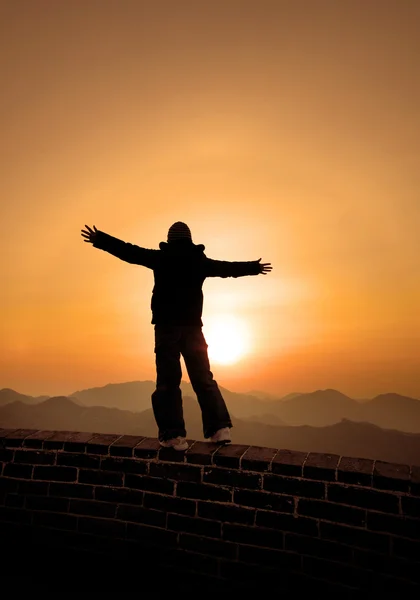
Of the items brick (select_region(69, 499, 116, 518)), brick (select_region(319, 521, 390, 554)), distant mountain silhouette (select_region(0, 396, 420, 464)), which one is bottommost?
distant mountain silhouette (select_region(0, 396, 420, 464))

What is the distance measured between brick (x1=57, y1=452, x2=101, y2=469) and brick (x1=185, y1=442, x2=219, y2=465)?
790 millimetres

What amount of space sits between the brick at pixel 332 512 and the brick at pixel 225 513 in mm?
373

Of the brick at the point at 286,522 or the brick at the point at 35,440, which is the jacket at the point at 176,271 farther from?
the brick at the point at 286,522

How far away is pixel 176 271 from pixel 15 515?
2.49 metres

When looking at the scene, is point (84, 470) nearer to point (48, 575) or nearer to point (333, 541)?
point (48, 575)

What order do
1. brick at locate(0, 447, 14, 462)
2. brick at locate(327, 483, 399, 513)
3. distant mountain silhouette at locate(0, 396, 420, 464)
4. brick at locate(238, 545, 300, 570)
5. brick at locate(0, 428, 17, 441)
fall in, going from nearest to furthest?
brick at locate(327, 483, 399, 513) < brick at locate(238, 545, 300, 570) < brick at locate(0, 447, 14, 462) < brick at locate(0, 428, 17, 441) < distant mountain silhouette at locate(0, 396, 420, 464)

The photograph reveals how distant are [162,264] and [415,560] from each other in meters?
2.78

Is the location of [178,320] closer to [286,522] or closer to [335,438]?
[286,522]

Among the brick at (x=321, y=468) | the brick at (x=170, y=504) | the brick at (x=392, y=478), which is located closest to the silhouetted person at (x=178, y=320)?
the brick at (x=170, y=504)

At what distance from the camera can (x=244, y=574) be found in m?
2.96

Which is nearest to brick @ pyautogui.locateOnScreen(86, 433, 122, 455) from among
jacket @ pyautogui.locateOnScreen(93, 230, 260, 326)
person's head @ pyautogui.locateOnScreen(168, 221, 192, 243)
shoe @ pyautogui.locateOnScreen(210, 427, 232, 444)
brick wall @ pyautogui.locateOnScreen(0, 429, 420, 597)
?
brick wall @ pyautogui.locateOnScreen(0, 429, 420, 597)

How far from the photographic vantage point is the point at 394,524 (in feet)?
8.50

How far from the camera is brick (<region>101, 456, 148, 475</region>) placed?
133 inches

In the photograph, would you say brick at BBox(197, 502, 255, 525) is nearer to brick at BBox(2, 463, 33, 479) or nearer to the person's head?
brick at BBox(2, 463, 33, 479)
